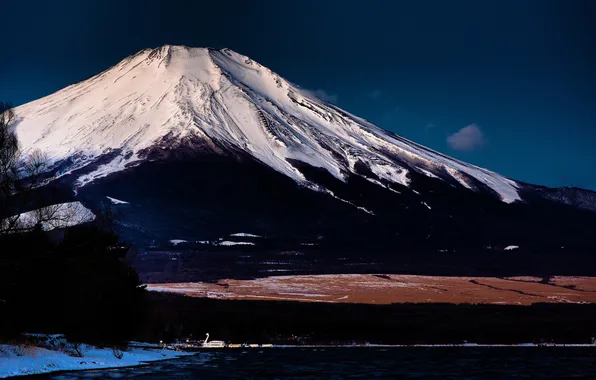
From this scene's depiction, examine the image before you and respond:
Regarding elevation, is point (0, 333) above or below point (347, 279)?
below

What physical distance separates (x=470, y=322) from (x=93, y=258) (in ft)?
249

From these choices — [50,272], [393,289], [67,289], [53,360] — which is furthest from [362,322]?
[53,360]

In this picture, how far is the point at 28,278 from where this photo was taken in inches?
1997

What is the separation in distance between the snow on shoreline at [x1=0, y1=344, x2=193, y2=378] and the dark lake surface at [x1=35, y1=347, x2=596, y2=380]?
1107 mm

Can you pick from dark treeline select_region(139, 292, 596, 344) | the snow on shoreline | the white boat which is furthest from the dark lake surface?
dark treeline select_region(139, 292, 596, 344)

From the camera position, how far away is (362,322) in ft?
371

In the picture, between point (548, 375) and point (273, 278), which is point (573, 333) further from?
point (273, 278)

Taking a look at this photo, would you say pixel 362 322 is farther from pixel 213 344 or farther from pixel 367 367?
pixel 367 367

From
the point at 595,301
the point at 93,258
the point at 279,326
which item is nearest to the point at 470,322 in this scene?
the point at 279,326

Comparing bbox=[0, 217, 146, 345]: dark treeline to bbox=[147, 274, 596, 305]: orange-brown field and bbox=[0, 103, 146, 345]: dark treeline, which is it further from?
bbox=[147, 274, 596, 305]: orange-brown field

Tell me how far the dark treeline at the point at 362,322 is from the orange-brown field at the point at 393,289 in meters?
7.51

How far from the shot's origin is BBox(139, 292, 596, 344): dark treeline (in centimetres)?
10112

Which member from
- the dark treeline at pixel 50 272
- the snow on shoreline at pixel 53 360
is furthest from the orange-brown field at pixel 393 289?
the snow on shoreline at pixel 53 360

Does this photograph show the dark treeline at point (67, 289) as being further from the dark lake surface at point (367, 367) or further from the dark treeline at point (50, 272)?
the dark lake surface at point (367, 367)
